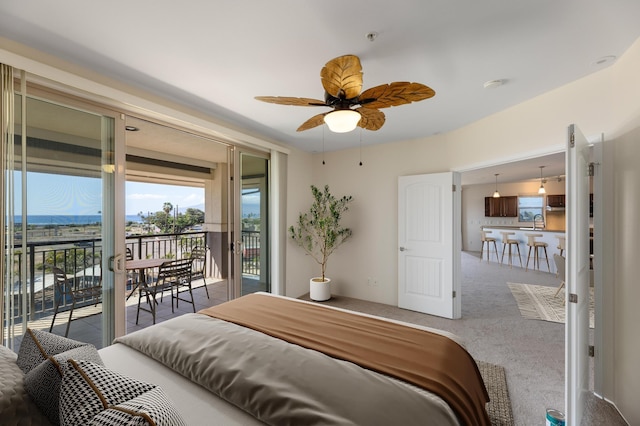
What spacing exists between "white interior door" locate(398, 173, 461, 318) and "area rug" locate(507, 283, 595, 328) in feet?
3.92

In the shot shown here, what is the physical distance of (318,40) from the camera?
184 cm

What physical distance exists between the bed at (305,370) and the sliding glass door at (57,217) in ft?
3.35

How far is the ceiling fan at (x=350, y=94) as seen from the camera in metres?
1.66

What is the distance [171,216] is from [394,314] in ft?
16.9

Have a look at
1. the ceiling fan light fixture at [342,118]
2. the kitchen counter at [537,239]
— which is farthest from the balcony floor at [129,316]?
the kitchen counter at [537,239]

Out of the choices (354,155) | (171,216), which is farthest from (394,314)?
(171,216)

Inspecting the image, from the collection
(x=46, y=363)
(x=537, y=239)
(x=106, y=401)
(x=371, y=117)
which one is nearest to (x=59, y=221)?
(x=46, y=363)

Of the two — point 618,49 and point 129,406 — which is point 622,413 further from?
point 129,406

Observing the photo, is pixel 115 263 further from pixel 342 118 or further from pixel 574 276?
pixel 574 276

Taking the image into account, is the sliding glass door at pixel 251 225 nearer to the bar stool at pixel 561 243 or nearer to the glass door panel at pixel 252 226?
the glass door panel at pixel 252 226

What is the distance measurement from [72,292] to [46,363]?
1.79 meters

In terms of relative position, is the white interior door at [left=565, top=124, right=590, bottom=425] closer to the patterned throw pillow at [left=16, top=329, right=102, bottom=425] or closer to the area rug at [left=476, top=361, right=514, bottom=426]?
the area rug at [left=476, top=361, right=514, bottom=426]

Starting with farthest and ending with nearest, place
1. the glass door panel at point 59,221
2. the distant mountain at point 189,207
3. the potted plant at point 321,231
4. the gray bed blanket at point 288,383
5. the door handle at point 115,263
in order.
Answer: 1. the distant mountain at point 189,207
2. the potted plant at point 321,231
3. the door handle at point 115,263
4. the glass door panel at point 59,221
5. the gray bed blanket at point 288,383

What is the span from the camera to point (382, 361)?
143 centimetres
